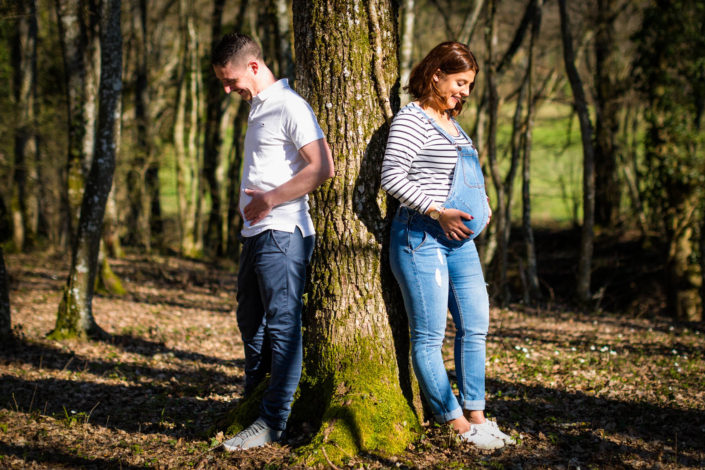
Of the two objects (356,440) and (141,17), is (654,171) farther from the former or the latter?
(141,17)

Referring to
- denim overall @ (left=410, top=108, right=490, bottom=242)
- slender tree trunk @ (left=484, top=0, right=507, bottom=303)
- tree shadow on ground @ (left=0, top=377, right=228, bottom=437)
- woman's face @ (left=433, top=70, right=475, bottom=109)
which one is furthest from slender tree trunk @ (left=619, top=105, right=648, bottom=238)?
tree shadow on ground @ (left=0, top=377, right=228, bottom=437)

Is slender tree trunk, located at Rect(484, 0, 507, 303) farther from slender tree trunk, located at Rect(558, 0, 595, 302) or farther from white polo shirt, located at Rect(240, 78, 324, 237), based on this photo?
white polo shirt, located at Rect(240, 78, 324, 237)

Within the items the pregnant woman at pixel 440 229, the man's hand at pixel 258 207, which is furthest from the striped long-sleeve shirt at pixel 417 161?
the man's hand at pixel 258 207

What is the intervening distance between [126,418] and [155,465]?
3.45 ft

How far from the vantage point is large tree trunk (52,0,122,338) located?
21.4ft

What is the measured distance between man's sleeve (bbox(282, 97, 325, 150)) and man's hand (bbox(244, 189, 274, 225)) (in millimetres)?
322

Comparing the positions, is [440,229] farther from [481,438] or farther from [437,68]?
[481,438]

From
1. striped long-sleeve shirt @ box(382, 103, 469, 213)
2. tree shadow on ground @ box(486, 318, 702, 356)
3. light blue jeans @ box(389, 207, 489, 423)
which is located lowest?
tree shadow on ground @ box(486, 318, 702, 356)

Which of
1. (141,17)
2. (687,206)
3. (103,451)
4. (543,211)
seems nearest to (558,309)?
(687,206)

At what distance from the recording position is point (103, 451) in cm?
352

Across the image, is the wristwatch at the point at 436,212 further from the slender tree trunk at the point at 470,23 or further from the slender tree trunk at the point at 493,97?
the slender tree trunk at the point at 470,23

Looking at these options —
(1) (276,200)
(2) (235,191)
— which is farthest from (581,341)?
(2) (235,191)

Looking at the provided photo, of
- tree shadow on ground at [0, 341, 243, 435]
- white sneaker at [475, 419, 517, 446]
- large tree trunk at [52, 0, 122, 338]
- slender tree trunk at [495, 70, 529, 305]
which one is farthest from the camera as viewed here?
slender tree trunk at [495, 70, 529, 305]

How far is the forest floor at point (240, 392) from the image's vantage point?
3.38 metres
